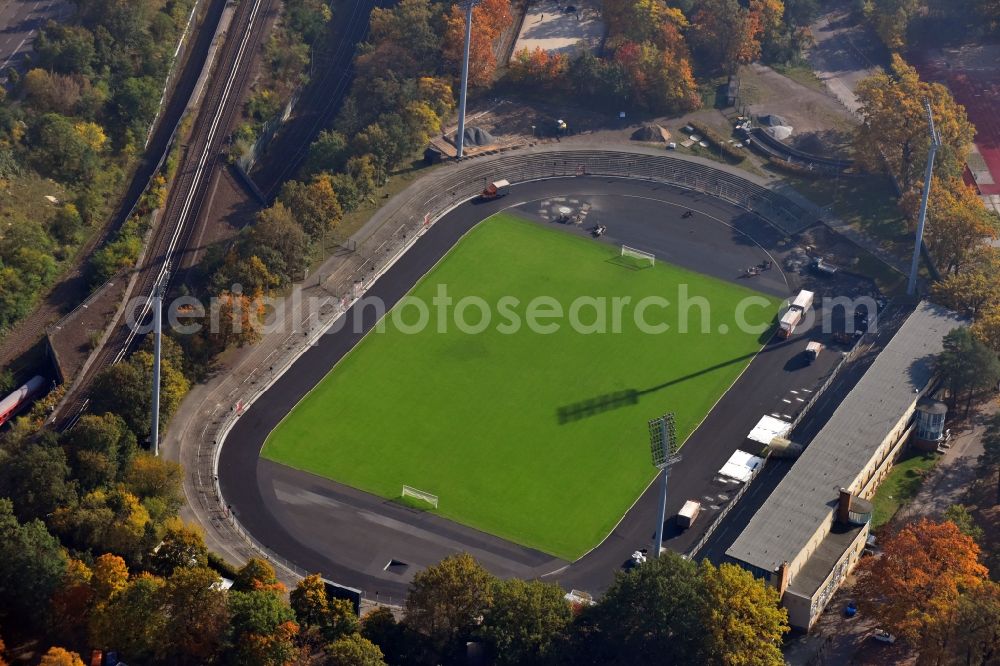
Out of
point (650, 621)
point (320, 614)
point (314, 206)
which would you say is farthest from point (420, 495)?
point (314, 206)

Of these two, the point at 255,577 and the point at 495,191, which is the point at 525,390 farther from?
the point at 255,577

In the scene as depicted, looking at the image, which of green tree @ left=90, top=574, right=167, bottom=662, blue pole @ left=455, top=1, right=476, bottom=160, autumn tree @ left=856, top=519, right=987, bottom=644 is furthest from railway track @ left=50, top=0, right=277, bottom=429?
autumn tree @ left=856, top=519, right=987, bottom=644

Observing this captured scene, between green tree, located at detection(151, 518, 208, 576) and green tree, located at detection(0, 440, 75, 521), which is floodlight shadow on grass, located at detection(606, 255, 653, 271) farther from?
green tree, located at detection(0, 440, 75, 521)

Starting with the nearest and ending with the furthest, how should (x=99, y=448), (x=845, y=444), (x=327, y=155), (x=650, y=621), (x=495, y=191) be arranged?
(x=650, y=621) → (x=99, y=448) → (x=845, y=444) → (x=327, y=155) → (x=495, y=191)

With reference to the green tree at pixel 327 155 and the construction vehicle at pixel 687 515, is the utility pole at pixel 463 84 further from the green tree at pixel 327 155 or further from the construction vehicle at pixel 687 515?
the construction vehicle at pixel 687 515

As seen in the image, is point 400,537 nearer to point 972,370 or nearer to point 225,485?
point 225,485

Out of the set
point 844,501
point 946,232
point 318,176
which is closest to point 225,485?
point 318,176
